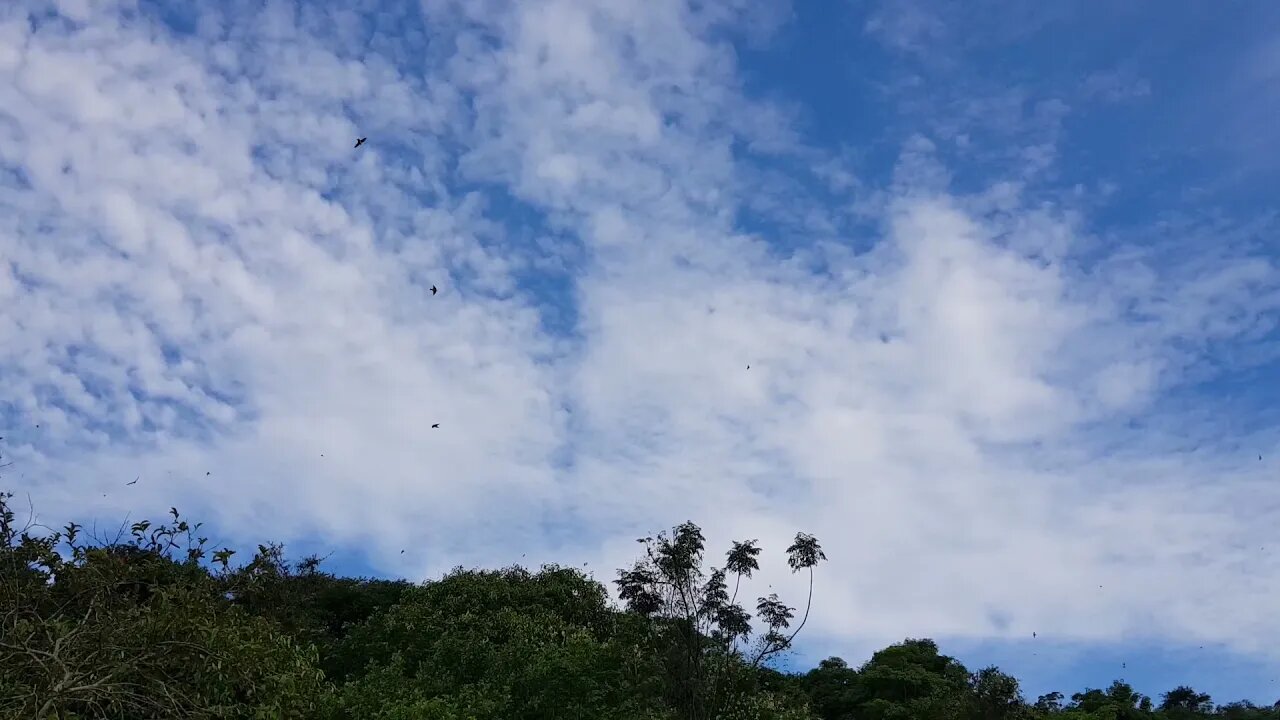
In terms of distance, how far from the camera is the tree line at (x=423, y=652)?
9438 millimetres

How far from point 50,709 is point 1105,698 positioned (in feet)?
180

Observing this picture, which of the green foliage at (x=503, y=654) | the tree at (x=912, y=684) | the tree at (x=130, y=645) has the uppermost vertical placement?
the tree at (x=912, y=684)

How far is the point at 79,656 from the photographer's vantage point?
29.4 ft

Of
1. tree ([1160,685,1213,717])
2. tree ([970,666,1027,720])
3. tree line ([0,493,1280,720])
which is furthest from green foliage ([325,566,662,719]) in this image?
tree ([1160,685,1213,717])

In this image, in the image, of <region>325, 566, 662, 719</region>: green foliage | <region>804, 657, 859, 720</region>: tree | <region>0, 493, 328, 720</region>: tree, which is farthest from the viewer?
<region>804, 657, 859, 720</region>: tree

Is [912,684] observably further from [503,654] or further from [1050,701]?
[503,654]

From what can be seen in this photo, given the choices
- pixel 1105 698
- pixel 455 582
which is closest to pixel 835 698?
pixel 1105 698

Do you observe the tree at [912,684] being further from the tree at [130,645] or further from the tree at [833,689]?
the tree at [130,645]

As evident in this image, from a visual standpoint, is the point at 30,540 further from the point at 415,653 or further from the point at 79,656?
the point at 415,653

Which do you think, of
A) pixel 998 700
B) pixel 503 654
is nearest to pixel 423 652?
pixel 503 654

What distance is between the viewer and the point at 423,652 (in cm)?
2419

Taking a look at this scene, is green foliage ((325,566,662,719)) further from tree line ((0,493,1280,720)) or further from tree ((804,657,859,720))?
tree ((804,657,859,720))

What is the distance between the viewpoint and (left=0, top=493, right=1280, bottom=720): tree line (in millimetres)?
9438

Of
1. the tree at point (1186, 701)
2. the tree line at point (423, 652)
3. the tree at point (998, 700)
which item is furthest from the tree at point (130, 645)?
the tree at point (1186, 701)
